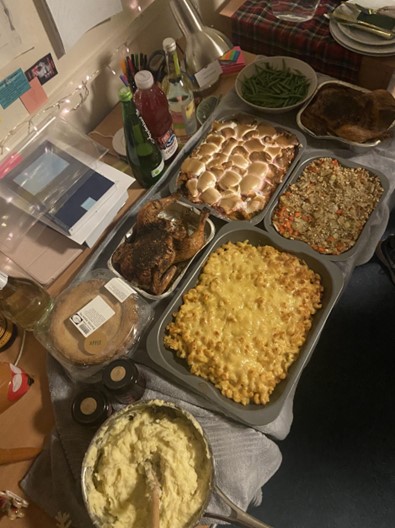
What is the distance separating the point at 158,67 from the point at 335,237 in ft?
2.68

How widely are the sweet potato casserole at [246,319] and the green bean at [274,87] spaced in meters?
0.55

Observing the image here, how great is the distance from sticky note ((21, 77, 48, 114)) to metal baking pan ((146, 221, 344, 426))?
635 millimetres

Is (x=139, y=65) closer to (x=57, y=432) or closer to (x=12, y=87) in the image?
(x=12, y=87)

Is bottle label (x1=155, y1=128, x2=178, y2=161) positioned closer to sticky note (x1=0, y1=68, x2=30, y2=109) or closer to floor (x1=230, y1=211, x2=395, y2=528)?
sticky note (x1=0, y1=68, x2=30, y2=109)

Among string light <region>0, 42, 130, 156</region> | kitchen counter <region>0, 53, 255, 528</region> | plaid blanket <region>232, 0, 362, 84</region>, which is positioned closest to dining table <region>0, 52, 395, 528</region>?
kitchen counter <region>0, 53, 255, 528</region>

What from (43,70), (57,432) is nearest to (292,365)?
(57,432)

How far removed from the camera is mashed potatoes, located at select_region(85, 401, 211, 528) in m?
0.84

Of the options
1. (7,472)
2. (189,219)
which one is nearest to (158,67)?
(189,219)

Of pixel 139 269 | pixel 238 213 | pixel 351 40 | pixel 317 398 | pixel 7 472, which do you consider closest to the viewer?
pixel 7 472

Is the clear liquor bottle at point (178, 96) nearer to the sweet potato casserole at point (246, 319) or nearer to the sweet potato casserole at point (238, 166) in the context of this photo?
the sweet potato casserole at point (238, 166)

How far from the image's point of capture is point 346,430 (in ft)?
5.28

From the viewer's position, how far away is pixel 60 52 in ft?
4.17

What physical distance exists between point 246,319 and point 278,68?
0.91 meters

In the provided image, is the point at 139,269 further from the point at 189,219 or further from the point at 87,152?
the point at 87,152
